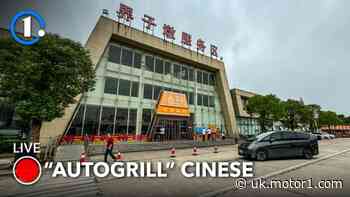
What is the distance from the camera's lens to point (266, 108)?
29484 millimetres

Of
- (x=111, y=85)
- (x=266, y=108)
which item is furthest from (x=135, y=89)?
(x=266, y=108)

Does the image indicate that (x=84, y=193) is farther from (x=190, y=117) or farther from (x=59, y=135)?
(x=190, y=117)

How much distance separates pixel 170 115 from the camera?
24672 millimetres

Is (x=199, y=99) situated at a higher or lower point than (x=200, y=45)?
lower

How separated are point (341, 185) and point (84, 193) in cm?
769

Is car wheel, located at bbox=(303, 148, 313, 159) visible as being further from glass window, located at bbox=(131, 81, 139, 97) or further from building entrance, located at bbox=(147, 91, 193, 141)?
glass window, located at bbox=(131, 81, 139, 97)

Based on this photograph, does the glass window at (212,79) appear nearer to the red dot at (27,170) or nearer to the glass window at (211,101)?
the glass window at (211,101)

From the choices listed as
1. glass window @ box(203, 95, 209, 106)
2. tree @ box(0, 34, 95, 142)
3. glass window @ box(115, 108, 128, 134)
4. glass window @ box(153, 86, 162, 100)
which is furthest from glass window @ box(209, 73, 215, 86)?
tree @ box(0, 34, 95, 142)

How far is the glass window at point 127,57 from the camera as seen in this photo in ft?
75.7

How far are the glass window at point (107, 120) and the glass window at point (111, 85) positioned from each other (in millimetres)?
1813

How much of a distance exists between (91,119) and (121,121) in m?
3.13

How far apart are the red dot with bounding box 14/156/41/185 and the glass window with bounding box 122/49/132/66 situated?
14.8 meters

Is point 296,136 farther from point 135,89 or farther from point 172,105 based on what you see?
point 135,89

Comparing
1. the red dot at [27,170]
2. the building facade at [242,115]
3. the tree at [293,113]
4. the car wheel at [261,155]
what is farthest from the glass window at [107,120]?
the tree at [293,113]
